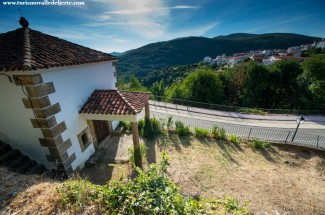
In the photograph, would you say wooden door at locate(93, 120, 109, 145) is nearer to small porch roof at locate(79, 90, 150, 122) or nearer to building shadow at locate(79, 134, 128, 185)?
building shadow at locate(79, 134, 128, 185)

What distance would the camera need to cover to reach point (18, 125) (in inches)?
265

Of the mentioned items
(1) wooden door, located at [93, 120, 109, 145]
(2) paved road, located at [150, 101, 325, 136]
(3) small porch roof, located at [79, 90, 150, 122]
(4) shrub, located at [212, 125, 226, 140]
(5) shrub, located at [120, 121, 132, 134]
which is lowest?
(2) paved road, located at [150, 101, 325, 136]

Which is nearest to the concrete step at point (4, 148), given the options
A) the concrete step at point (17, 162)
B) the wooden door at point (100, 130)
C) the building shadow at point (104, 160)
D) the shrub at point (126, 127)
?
the concrete step at point (17, 162)

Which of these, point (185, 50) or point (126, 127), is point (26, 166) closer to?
point (126, 127)

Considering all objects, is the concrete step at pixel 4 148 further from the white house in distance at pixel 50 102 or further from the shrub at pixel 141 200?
the shrub at pixel 141 200

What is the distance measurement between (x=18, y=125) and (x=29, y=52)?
2990 mm

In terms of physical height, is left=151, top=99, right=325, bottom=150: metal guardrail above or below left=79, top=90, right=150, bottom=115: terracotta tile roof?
below

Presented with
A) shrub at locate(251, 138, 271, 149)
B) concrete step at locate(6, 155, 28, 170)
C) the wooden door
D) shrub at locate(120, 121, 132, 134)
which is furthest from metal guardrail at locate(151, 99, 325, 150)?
concrete step at locate(6, 155, 28, 170)

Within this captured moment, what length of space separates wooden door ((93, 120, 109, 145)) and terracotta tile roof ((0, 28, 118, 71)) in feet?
12.4

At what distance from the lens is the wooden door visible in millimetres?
9922

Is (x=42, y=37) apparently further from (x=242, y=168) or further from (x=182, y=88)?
(x=182, y=88)

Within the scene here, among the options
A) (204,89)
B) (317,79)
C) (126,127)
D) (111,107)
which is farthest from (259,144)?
(317,79)

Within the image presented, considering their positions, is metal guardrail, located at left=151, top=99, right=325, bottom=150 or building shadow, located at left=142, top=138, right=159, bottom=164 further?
metal guardrail, located at left=151, top=99, right=325, bottom=150

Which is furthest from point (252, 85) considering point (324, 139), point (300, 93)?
point (324, 139)
